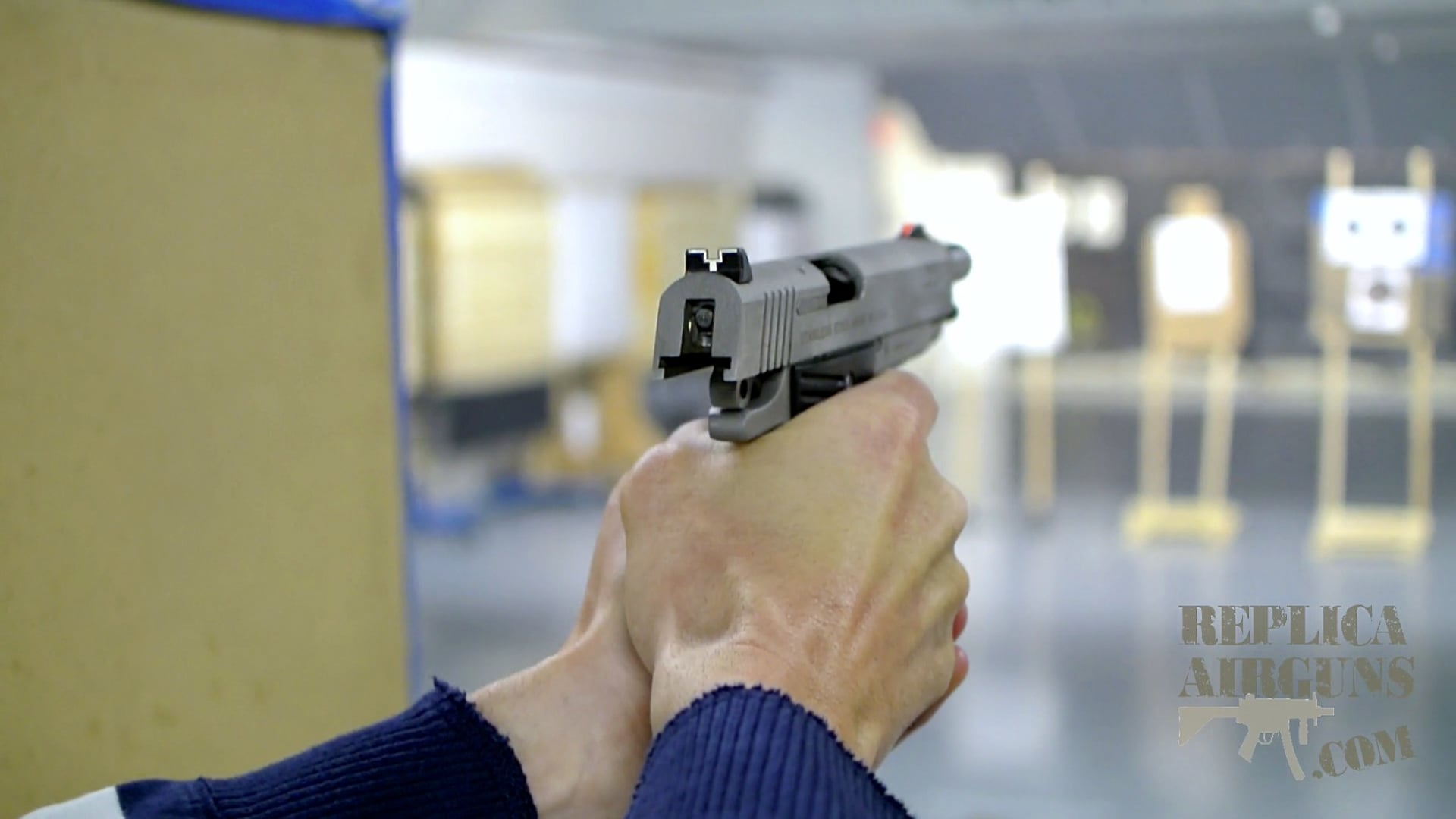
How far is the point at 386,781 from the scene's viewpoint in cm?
80

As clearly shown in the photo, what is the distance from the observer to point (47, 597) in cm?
91

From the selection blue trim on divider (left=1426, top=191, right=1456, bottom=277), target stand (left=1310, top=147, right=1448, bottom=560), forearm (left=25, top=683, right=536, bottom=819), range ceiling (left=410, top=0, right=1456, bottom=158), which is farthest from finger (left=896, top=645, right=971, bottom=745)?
blue trim on divider (left=1426, top=191, right=1456, bottom=277)

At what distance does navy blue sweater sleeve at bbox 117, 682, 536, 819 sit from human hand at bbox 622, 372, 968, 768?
12 centimetres

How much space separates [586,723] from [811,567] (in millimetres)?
218

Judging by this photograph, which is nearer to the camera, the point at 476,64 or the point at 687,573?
the point at 687,573

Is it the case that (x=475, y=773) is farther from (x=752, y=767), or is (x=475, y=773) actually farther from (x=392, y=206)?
(x=392, y=206)

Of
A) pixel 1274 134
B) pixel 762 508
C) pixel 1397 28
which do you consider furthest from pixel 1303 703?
pixel 1274 134

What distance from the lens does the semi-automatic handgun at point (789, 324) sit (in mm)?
691

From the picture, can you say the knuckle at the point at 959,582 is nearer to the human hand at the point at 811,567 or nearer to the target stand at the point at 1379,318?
the human hand at the point at 811,567

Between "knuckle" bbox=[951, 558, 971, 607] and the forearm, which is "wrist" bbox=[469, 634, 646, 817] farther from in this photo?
"knuckle" bbox=[951, 558, 971, 607]

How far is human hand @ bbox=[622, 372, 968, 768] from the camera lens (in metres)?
0.68

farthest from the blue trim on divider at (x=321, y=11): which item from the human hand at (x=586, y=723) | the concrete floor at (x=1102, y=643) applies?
the concrete floor at (x=1102, y=643)

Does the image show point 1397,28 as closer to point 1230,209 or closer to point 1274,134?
point 1274,134

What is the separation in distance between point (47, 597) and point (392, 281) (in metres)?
0.44
